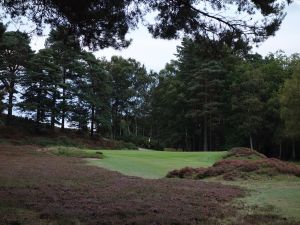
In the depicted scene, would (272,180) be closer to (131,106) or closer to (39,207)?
(39,207)

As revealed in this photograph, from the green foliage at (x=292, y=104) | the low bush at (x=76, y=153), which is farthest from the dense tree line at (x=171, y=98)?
the low bush at (x=76, y=153)

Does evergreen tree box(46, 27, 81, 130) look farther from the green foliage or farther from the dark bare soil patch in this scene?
the dark bare soil patch

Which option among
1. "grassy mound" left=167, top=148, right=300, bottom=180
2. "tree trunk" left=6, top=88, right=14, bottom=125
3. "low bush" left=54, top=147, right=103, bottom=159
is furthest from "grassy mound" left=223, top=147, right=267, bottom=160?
"tree trunk" left=6, top=88, right=14, bottom=125

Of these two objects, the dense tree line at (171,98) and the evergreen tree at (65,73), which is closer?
the dense tree line at (171,98)

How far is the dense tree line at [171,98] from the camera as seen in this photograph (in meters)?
62.2

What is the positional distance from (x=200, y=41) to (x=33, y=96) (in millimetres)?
51724

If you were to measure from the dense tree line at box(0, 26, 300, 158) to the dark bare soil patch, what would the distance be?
3250 centimetres

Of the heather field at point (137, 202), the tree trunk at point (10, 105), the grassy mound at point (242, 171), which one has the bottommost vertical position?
the heather field at point (137, 202)

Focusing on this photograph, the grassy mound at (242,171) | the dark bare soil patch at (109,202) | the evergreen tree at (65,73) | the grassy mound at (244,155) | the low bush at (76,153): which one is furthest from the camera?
the evergreen tree at (65,73)

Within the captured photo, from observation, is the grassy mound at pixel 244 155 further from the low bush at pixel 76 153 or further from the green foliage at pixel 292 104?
the green foliage at pixel 292 104

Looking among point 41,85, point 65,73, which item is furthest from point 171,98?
point 41,85

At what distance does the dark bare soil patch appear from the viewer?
10.4m

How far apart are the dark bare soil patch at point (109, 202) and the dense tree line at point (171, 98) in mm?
32503

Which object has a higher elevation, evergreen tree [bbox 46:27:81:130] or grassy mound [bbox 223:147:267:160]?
evergreen tree [bbox 46:27:81:130]
